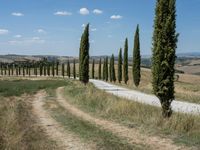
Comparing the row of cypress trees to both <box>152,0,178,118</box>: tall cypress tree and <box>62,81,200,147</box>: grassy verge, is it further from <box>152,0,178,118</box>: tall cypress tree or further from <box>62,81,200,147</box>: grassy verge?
<box>152,0,178,118</box>: tall cypress tree

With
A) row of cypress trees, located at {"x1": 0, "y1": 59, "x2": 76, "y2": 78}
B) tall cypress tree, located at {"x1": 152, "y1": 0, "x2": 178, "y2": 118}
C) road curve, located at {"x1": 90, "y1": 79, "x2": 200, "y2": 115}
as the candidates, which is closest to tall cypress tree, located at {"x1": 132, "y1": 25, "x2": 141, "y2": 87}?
road curve, located at {"x1": 90, "y1": 79, "x2": 200, "y2": 115}

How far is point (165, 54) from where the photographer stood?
16406 millimetres

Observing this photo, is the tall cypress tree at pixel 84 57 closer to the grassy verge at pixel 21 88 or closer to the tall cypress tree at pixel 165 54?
the grassy verge at pixel 21 88

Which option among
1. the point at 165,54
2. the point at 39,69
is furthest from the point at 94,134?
the point at 39,69

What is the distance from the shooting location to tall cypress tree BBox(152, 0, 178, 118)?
16.3 metres

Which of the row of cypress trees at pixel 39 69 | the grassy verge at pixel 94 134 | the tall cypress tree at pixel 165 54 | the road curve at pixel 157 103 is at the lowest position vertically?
the row of cypress trees at pixel 39 69

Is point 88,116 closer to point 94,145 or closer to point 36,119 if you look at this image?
point 36,119

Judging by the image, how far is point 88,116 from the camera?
19.3 m

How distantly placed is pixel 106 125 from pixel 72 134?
7.69 feet

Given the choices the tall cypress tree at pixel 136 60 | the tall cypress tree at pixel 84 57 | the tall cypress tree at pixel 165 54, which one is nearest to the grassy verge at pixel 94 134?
the tall cypress tree at pixel 165 54

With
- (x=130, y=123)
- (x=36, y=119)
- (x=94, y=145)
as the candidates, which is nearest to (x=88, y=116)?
(x=36, y=119)

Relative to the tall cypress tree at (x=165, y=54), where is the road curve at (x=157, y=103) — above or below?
below

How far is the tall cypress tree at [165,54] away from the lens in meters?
16.3

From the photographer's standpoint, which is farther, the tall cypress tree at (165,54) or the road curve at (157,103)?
the road curve at (157,103)
